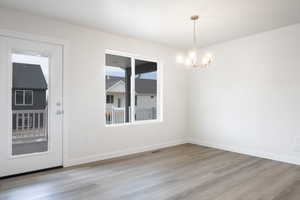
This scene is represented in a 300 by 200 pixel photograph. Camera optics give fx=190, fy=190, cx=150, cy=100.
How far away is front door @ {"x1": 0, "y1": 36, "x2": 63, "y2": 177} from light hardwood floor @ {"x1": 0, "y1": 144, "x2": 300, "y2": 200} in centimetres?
29

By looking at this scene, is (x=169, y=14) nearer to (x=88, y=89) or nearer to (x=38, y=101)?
(x=88, y=89)

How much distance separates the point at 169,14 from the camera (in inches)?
121

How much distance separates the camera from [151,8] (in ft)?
9.50

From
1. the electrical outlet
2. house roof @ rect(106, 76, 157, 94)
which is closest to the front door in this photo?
house roof @ rect(106, 76, 157, 94)

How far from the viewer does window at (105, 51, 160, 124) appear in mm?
4105

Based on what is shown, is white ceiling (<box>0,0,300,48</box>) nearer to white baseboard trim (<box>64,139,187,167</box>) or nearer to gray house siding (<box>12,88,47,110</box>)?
gray house siding (<box>12,88,47,110</box>)

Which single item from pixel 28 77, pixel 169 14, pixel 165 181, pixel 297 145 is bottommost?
pixel 165 181

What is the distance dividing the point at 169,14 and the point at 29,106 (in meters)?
2.71

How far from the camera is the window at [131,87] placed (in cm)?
411

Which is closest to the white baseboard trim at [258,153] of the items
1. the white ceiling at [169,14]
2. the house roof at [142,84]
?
the house roof at [142,84]

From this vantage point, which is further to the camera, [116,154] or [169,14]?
[116,154]

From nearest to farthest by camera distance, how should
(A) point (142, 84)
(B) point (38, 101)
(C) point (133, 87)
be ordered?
(B) point (38, 101) → (C) point (133, 87) → (A) point (142, 84)

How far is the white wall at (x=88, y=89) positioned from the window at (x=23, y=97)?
53 cm

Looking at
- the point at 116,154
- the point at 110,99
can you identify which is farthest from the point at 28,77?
the point at 116,154
